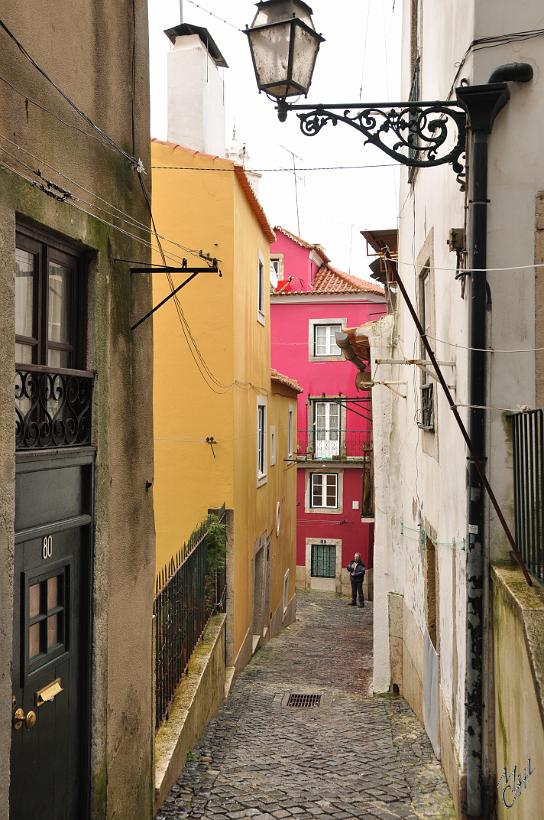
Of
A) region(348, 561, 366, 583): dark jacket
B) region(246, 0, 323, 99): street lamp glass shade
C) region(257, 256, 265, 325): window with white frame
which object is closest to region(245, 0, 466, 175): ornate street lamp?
region(246, 0, 323, 99): street lamp glass shade

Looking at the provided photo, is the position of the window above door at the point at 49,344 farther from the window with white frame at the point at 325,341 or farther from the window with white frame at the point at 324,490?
the window with white frame at the point at 325,341

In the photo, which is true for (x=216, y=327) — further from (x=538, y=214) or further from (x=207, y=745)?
(x=538, y=214)

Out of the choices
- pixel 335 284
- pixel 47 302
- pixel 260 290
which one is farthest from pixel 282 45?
pixel 335 284

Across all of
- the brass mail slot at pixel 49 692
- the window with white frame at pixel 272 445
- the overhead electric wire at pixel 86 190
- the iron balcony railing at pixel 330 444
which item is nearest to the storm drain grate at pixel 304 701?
the brass mail slot at pixel 49 692

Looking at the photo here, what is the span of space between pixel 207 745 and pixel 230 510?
457 centimetres

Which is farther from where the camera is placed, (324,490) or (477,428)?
(324,490)

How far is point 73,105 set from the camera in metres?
5.37

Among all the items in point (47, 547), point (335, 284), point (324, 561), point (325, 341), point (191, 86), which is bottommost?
point (324, 561)

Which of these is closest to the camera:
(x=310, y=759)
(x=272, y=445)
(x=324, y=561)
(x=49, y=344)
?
(x=49, y=344)

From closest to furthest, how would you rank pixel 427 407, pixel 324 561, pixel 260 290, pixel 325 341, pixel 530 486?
pixel 530 486 < pixel 427 407 < pixel 260 290 < pixel 324 561 < pixel 325 341

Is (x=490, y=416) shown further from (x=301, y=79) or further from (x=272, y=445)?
(x=272, y=445)

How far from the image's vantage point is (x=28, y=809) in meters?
4.86

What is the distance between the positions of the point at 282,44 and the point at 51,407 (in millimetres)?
2890

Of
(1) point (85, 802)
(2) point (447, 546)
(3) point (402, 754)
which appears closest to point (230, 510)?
(3) point (402, 754)
